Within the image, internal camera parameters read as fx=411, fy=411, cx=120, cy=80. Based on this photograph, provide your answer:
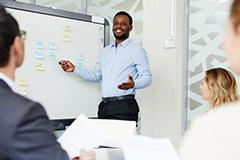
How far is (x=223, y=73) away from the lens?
2744 millimetres

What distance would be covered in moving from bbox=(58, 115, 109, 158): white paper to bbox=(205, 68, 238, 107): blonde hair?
1191 mm

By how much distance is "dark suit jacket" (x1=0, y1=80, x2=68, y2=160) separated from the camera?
2.92ft

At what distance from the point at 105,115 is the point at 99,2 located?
1783 mm

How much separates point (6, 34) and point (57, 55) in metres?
2.24

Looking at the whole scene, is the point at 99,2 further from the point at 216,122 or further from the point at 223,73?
the point at 216,122

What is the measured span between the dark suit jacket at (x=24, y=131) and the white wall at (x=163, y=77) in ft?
10.2

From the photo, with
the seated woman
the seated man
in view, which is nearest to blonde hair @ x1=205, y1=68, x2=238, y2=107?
the seated woman

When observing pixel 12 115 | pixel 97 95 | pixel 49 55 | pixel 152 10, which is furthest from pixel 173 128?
pixel 12 115

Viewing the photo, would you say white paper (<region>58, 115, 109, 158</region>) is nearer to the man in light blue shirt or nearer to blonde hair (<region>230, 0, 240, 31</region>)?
blonde hair (<region>230, 0, 240, 31</region>)

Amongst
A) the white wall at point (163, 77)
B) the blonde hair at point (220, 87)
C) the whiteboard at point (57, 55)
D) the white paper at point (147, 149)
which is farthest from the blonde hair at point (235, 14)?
the white wall at point (163, 77)

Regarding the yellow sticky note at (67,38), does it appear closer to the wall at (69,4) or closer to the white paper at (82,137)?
the wall at (69,4)

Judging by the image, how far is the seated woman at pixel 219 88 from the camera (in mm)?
2664

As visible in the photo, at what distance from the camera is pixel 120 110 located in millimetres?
3352

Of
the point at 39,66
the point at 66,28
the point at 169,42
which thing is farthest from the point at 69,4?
the point at 39,66
